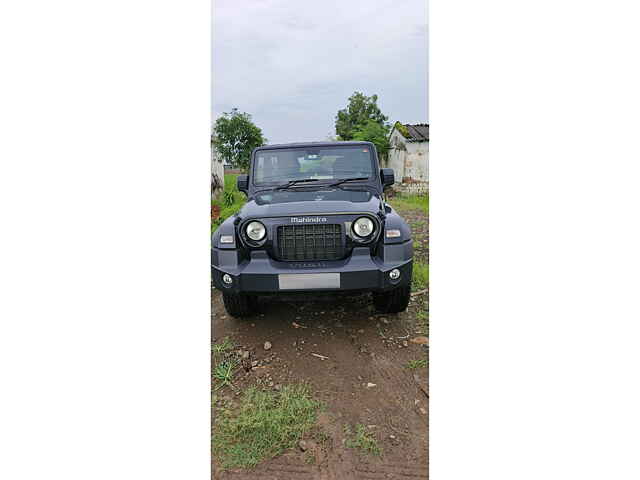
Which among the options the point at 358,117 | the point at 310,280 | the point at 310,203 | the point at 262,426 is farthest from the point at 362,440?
the point at 358,117

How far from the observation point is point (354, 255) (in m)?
2.69

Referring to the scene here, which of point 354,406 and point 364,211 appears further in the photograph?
point 364,211

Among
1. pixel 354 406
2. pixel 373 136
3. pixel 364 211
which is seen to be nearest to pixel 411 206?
pixel 364 211

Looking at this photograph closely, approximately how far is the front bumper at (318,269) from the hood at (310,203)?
29 centimetres

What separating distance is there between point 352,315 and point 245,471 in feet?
5.05

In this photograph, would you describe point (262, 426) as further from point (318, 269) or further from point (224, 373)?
point (318, 269)

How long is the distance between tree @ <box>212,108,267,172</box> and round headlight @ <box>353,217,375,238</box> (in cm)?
111

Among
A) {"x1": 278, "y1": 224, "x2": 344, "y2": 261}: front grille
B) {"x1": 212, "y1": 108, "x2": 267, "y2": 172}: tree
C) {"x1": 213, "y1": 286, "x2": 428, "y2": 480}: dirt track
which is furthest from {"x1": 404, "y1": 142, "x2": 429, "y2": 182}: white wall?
{"x1": 212, "y1": 108, "x2": 267, "y2": 172}: tree

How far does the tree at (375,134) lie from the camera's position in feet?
22.1

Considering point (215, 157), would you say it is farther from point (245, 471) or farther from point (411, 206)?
point (245, 471)

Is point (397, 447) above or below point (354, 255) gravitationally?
below

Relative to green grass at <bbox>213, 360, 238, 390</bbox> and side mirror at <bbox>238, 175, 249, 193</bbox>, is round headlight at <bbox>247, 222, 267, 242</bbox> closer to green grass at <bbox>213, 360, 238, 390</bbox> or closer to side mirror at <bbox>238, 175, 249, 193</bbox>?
green grass at <bbox>213, 360, 238, 390</bbox>

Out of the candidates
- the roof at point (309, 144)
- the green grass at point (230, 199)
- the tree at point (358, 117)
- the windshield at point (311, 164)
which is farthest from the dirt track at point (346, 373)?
the tree at point (358, 117)

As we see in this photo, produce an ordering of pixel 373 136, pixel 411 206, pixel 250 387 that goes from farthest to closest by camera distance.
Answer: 1. pixel 373 136
2. pixel 411 206
3. pixel 250 387
